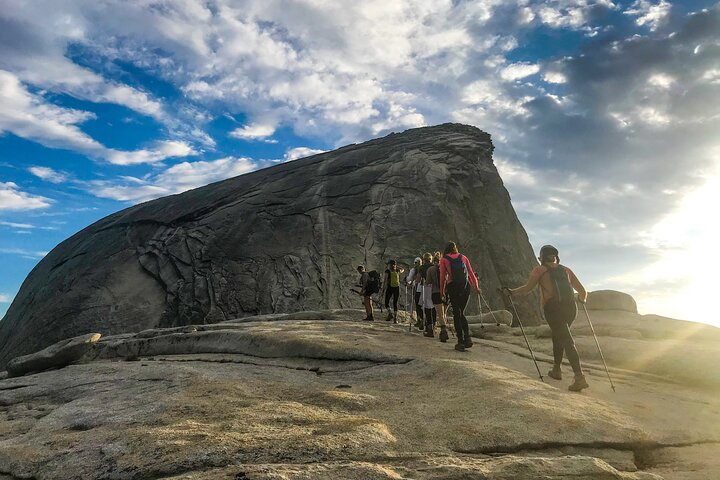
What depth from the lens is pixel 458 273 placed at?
1278 centimetres

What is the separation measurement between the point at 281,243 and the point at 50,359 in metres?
25.0

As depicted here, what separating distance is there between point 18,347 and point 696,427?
142 feet

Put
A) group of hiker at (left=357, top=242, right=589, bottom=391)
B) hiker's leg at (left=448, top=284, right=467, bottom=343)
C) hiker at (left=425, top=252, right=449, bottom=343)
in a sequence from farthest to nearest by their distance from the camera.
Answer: hiker at (left=425, top=252, right=449, bottom=343) < hiker's leg at (left=448, top=284, right=467, bottom=343) < group of hiker at (left=357, top=242, right=589, bottom=391)

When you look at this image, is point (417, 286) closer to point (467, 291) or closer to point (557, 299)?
point (467, 291)

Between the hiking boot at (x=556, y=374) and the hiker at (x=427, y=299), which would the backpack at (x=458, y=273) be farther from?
the hiking boot at (x=556, y=374)

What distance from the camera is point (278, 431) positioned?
6.11m

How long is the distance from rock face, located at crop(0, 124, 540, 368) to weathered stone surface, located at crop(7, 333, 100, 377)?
20.8 meters

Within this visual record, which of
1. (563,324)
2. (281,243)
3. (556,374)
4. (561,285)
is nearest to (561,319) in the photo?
(563,324)

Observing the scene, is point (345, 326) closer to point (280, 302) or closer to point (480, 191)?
point (280, 302)

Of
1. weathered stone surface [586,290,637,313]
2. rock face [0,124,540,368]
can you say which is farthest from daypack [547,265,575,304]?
weathered stone surface [586,290,637,313]

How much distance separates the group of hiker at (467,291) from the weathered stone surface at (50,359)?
10364 millimetres

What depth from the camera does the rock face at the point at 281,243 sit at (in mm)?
37281

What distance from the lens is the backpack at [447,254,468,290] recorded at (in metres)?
12.8

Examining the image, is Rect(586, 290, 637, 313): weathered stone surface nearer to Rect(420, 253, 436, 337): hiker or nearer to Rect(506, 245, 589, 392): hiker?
Rect(420, 253, 436, 337): hiker
